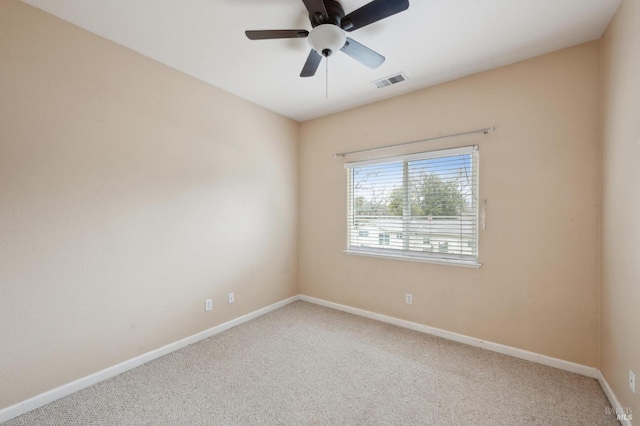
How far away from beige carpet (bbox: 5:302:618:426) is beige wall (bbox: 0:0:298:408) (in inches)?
14.4

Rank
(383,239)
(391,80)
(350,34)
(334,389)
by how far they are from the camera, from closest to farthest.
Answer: (334,389), (350,34), (391,80), (383,239)

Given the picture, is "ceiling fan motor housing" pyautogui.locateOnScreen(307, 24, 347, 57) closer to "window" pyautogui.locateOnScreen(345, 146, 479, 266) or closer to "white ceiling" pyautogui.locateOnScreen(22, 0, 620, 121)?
"white ceiling" pyautogui.locateOnScreen(22, 0, 620, 121)

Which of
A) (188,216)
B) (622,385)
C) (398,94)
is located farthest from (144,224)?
(622,385)

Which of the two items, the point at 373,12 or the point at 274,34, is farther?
the point at 274,34

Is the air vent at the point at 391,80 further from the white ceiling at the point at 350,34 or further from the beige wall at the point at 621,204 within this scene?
the beige wall at the point at 621,204

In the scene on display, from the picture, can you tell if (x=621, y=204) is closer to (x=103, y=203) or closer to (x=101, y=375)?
(x=103, y=203)

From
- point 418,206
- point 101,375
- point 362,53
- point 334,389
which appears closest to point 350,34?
point 362,53

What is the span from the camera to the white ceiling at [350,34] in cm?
182

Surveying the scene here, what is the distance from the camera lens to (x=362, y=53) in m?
1.94

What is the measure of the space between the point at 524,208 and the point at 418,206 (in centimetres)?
95

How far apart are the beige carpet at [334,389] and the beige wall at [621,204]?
0.35 meters

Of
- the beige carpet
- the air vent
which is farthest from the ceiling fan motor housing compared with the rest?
the beige carpet

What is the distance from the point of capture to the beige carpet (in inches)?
68.5

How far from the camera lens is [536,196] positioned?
2.35m
